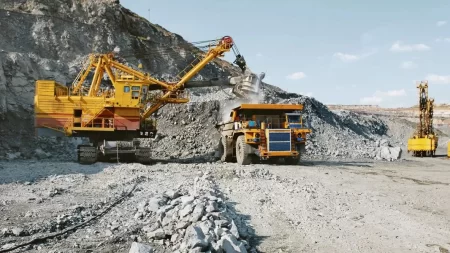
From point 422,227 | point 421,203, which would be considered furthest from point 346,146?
point 422,227

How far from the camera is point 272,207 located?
8.93 metres

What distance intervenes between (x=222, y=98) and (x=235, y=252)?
22611 mm

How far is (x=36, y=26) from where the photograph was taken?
29812 mm

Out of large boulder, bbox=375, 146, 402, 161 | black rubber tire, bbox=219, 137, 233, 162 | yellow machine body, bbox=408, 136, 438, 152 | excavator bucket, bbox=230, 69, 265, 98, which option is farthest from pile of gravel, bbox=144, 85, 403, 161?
yellow machine body, bbox=408, 136, 438, 152

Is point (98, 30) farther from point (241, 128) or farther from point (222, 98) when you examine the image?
point (241, 128)

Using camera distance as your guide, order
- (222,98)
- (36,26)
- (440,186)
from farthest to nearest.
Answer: (36,26), (222,98), (440,186)

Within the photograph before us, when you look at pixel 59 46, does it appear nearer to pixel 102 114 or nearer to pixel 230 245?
pixel 102 114

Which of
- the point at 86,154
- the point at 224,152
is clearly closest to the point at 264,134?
the point at 224,152

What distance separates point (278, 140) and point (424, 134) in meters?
21.5

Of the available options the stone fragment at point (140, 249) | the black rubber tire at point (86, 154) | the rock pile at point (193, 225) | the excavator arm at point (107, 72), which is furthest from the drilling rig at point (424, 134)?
the stone fragment at point (140, 249)

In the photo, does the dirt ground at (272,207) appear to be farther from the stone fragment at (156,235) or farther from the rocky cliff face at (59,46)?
the rocky cliff face at (59,46)

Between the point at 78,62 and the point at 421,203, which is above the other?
the point at 78,62

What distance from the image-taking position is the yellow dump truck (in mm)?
16672

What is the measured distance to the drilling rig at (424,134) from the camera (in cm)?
3039
